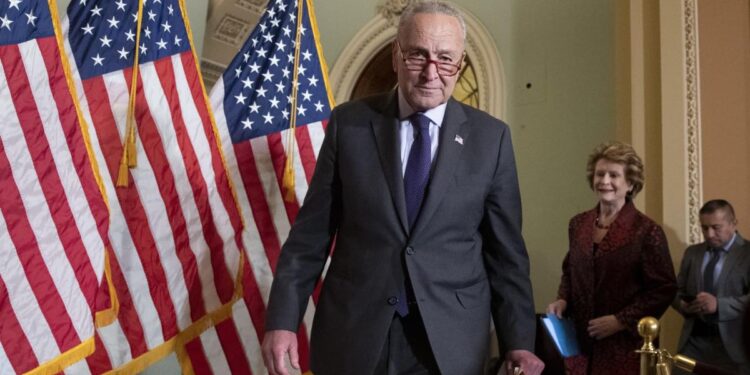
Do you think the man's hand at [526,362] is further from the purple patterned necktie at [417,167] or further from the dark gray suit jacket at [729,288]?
the dark gray suit jacket at [729,288]

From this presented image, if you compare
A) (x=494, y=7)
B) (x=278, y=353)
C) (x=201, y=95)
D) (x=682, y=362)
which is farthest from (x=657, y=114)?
(x=278, y=353)

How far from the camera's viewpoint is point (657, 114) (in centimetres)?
472

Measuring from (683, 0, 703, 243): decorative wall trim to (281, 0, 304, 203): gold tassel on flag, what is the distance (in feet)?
7.49

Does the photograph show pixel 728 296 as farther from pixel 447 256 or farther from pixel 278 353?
pixel 278 353

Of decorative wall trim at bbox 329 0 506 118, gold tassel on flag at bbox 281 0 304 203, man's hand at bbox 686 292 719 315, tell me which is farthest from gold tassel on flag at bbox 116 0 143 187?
decorative wall trim at bbox 329 0 506 118

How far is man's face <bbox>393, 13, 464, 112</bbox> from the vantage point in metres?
1.92

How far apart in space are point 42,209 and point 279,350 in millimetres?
1316

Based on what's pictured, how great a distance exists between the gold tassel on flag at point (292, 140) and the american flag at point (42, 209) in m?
0.79

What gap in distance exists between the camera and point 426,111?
201cm

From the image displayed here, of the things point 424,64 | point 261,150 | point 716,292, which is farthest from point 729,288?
point 424,64

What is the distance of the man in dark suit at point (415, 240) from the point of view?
1900 millimetres

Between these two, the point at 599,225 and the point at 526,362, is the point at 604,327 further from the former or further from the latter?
the point at 526,362

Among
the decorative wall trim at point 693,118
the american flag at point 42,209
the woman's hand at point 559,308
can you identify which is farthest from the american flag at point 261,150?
the decorative wall trim at point 693,118

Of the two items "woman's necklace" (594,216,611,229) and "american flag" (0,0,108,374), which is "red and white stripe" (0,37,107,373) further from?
"woman's necklace" (594,216,611,229)
